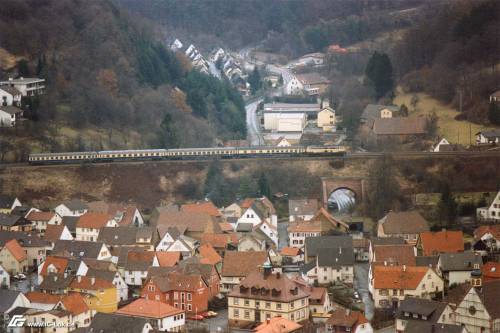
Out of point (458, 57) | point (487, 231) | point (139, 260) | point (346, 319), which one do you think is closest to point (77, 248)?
point (139, 260)

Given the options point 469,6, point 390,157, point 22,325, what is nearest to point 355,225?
point 390,157

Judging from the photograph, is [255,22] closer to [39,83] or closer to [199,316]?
[39,83]

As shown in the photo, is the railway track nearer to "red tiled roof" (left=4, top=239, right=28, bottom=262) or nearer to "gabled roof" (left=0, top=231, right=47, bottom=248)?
"gabled roof" (left=0, top=231, right=47, bottom=248)

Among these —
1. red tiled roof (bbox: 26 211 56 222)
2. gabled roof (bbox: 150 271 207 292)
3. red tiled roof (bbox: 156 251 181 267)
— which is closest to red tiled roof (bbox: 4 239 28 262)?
red tiled roof (bbox: 26 211 56 222)

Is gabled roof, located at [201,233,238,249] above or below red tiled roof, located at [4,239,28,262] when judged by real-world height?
above

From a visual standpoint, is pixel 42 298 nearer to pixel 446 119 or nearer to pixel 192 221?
pixel 192 221

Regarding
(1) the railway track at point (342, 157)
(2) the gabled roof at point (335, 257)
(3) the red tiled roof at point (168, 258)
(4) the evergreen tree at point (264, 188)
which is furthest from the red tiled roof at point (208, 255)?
(1) the railway track at point (342, 157)

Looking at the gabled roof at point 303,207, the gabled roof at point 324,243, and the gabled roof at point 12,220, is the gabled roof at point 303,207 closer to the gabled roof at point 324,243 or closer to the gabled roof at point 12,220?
the gabled roof at point 324,243
